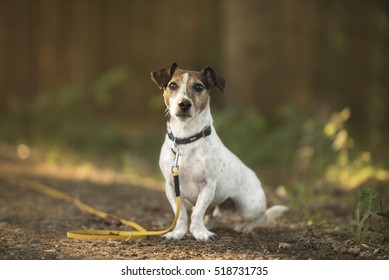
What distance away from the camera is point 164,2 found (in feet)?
65.2

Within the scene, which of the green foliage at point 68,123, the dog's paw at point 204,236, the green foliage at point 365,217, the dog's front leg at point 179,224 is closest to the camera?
the green foliage at point 365,217

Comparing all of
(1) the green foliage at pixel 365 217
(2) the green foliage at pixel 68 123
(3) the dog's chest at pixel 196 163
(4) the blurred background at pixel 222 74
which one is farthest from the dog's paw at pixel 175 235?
(2) the green foliage at pixel 68 123

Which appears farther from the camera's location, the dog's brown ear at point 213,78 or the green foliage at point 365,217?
the dog's brown ear at point 213,78

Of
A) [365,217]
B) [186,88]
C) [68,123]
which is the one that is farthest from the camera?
[68,123]

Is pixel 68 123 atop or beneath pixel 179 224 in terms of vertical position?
atop

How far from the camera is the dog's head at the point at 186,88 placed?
15.3 feet

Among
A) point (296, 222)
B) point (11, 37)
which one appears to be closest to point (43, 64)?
point (11, 37)

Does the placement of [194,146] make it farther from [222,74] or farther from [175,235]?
[222,74]

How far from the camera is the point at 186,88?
188 inches

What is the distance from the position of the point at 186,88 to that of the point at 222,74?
8.62 m

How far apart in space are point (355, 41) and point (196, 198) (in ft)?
37.3

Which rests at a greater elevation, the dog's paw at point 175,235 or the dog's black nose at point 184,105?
the dog's black nose at point 184,105

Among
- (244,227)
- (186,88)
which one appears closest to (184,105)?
(186,88)

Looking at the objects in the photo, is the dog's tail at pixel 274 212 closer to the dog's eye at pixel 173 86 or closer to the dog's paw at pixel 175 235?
the dog's paw at pixel 175 235
